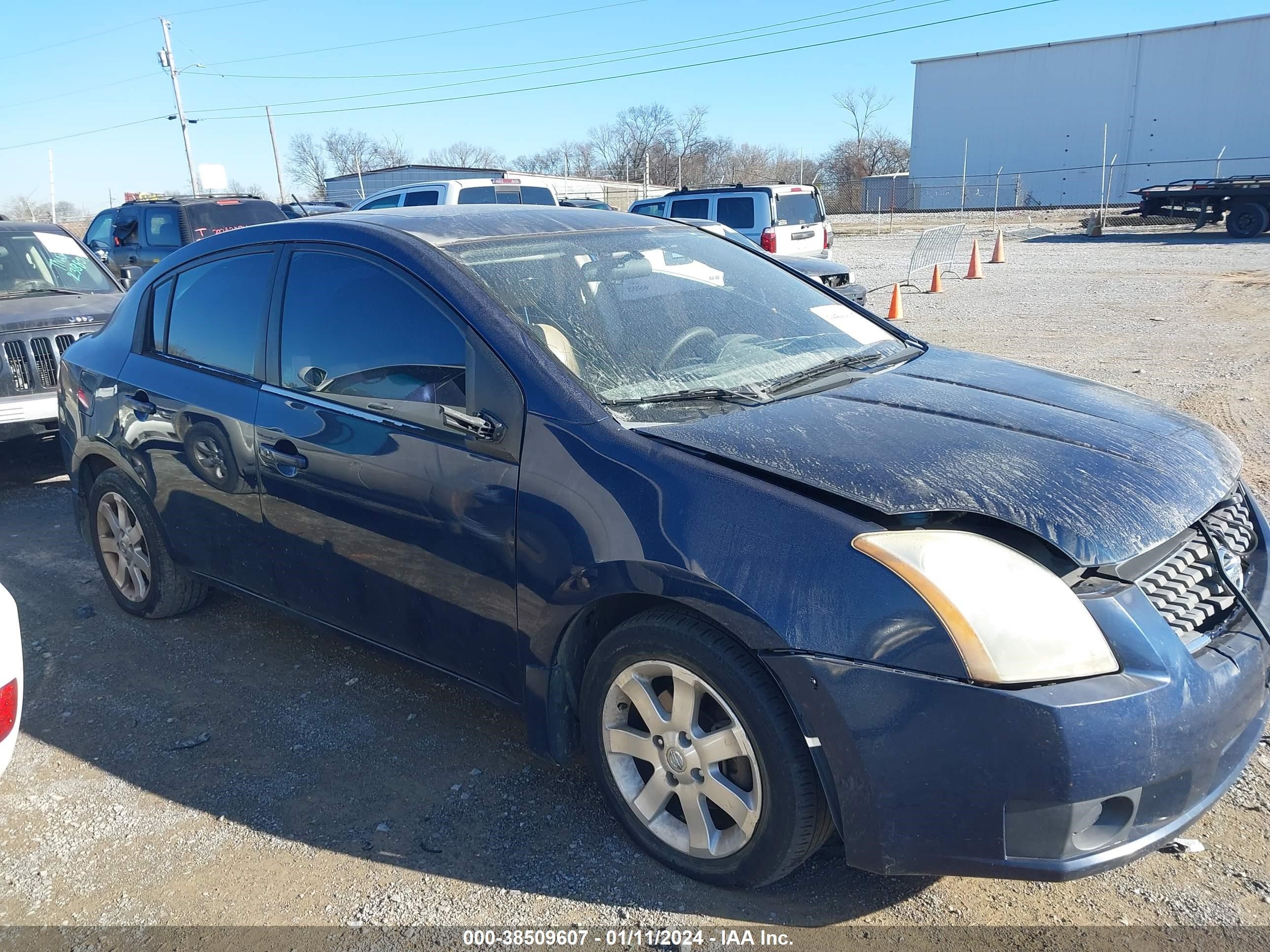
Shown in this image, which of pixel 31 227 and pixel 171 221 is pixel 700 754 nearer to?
pixel 31 227

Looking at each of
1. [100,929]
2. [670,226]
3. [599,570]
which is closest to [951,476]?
[599,570]

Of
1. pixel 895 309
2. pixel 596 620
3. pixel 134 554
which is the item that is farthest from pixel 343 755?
pixel 895 309

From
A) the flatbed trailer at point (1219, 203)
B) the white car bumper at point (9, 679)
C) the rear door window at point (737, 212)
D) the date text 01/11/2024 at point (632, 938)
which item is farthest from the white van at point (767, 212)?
the flatbed trailer at point (1219, 203)

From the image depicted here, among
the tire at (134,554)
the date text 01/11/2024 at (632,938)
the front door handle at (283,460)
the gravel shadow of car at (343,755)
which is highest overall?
the front door handle at (283,460)

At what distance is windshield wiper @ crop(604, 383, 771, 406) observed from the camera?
2.77m

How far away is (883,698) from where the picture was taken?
2111mm

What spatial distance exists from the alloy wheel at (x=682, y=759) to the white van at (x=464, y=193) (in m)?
12.8

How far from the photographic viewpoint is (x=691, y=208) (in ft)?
50.5

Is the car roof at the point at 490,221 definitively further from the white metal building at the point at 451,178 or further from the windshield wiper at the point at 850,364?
the white metal building at the point at 451,178

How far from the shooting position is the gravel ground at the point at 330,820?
254 centimetres

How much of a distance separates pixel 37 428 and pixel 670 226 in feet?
16.7

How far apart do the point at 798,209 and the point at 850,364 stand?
41.6 feet

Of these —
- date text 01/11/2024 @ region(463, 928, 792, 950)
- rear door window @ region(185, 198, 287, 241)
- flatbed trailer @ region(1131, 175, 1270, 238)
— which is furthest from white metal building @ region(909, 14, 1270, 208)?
date text 01/11/2024 @ region(463, 928, 792, 950)

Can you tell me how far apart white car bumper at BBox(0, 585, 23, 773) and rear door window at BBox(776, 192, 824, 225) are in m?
13.3
